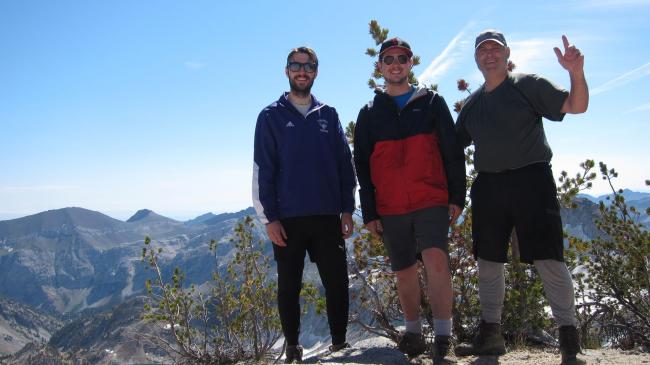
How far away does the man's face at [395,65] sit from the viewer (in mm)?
5391

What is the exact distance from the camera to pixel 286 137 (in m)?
5.78

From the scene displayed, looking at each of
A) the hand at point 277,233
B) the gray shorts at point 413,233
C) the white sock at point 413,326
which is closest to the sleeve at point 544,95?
the gray shorts at point 413,233

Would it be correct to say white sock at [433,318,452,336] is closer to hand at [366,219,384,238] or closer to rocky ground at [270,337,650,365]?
rocky ground at [270,337,650,365]

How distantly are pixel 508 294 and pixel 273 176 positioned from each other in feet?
12.6

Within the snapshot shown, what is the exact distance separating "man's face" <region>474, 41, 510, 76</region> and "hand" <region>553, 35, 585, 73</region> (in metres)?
0.69

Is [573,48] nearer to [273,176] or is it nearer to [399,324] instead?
[273,176]

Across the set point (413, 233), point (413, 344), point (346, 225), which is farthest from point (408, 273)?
point (346, 225)

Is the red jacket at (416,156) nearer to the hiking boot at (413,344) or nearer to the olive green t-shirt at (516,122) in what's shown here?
the olive green t-shirt at (516,122)

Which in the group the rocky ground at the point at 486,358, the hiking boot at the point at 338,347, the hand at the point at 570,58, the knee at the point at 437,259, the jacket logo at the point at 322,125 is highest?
the hand at the point at 570,58

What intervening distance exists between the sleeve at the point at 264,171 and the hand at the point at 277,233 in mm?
65

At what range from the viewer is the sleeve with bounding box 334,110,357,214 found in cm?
596

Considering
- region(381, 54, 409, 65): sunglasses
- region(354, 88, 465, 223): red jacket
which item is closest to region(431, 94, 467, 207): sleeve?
region(354, 88, 465, 223): red jacket

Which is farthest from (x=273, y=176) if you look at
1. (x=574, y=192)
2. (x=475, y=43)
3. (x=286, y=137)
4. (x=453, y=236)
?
(x=574, y=192)

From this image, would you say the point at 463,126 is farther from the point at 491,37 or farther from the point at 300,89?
the point at 300,89
